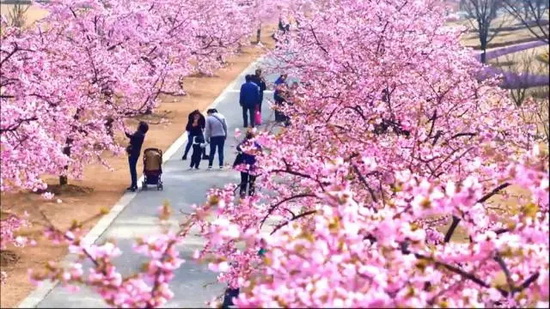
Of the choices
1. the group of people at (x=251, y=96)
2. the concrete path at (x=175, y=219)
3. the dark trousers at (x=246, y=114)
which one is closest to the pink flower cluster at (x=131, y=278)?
the concrete path at (x=175, y=219)

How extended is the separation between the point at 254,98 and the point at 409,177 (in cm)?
1686

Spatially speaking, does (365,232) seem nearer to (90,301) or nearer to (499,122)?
(90,301)

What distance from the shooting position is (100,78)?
17.4m

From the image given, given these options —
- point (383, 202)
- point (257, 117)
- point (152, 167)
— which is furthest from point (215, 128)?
point (383, 202)

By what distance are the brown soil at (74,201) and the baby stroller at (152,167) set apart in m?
0.57

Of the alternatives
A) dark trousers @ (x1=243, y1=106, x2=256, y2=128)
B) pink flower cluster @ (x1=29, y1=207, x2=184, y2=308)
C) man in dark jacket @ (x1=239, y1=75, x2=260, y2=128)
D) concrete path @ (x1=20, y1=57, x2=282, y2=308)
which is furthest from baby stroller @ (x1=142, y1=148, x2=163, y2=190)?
pink flower cluster @ (x1=29, y1=207, x2=184, y2=308)

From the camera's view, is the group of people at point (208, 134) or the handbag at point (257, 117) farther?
the handbag at point (257, 117)

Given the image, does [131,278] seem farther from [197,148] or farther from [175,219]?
[197,148]

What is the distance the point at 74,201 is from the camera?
1606 cm

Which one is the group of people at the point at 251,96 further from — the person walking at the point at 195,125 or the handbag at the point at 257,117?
the person walking at the point at 195,125

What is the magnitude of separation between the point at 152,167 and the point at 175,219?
2.28 meters

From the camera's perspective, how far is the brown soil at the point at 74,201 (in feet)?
38.3

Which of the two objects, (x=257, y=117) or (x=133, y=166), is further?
(x=257, y=117)

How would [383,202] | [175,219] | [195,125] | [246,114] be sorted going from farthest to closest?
1. [246,114]
2. [195,125]
3. [175,219]
4. [383,202]
